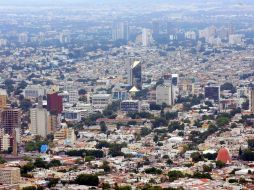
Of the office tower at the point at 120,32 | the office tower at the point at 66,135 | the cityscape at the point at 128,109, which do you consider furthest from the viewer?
the office tower at the point at 120,32

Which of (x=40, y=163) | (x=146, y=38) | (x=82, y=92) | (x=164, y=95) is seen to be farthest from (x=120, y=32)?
(x=40, y=163)

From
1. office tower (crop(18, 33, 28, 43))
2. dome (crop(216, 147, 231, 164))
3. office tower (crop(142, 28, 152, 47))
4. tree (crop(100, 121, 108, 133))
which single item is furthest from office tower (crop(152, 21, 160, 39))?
dome (crop(216, 147, 231, 164))

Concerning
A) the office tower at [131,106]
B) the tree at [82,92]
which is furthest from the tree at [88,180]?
the tree at [82,92]

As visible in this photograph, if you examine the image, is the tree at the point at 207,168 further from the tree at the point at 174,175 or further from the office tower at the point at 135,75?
the office tower at the point at 135,75

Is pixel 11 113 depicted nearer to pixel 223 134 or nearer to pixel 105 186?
pixel 223 134

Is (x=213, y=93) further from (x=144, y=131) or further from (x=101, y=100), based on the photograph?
(x=144, y=131)

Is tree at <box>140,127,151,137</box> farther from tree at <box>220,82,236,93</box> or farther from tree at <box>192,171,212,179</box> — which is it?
tree at <box>220,82,236,93</box>
